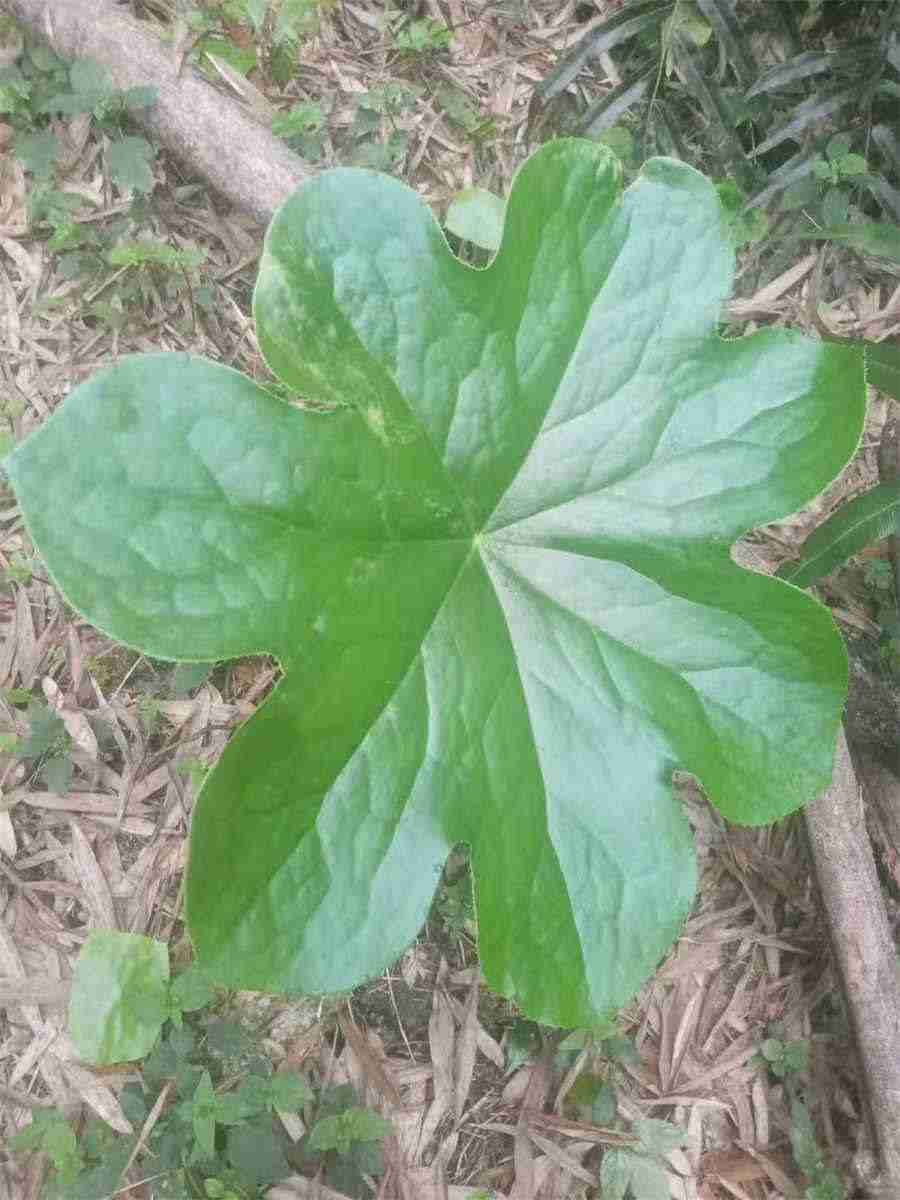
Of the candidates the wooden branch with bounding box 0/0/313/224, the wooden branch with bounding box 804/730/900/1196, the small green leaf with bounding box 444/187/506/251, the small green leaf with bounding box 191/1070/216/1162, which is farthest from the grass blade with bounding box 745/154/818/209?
the small green leaf with bounding box 191/1070/216/1162

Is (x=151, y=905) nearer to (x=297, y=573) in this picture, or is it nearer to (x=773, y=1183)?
(x=297, y=573)

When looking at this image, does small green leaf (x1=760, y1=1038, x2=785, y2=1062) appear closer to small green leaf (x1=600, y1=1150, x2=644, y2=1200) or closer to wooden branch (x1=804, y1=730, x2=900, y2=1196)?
wooden branch (x1=804, y1=730, x2=900, y2=1196)

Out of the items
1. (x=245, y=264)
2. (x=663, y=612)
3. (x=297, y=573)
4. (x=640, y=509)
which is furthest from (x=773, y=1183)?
(x=245, y=264)

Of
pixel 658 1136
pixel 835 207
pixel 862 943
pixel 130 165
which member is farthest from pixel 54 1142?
pixel 835 207

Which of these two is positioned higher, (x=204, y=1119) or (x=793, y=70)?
(x=793, y=70)

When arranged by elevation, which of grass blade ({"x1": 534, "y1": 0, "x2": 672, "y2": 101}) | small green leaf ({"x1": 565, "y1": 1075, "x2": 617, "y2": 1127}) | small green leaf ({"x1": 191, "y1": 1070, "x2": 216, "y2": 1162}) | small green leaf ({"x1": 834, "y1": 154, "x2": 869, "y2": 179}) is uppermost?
grass blade ({"x1": 534, "y1": 0, "x2": 672, "y2": 101})

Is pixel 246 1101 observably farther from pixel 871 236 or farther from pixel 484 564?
pixel 871 236
